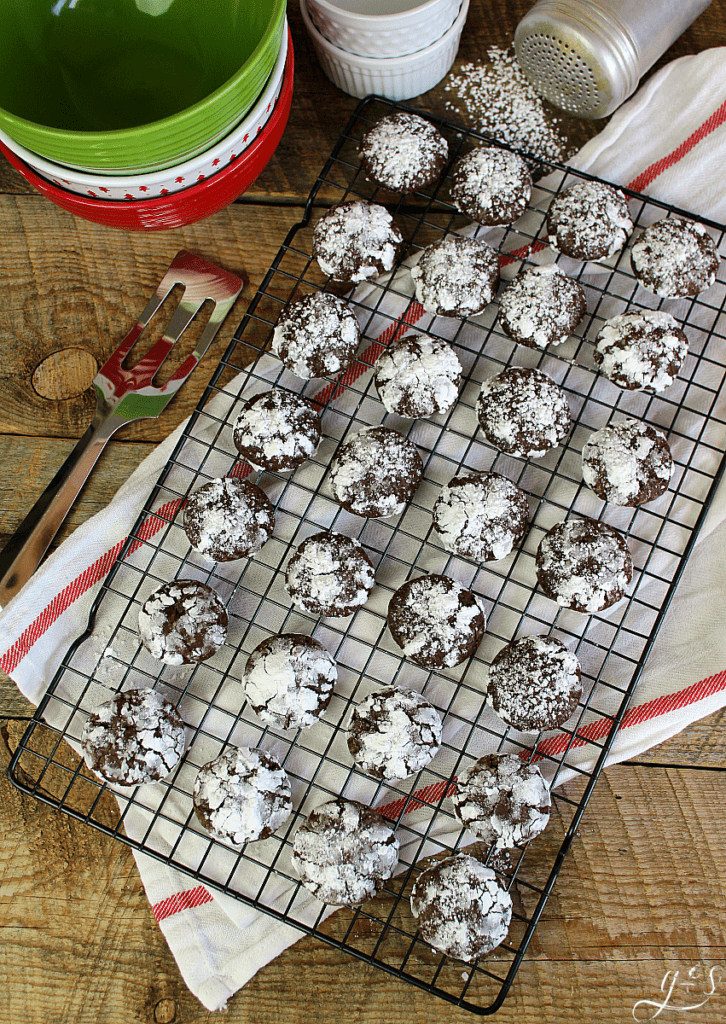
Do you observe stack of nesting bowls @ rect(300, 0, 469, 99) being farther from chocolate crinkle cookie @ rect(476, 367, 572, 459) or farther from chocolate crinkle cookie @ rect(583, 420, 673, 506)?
chocolate crinkle cookie @ rect(583, 420, 673, 506)

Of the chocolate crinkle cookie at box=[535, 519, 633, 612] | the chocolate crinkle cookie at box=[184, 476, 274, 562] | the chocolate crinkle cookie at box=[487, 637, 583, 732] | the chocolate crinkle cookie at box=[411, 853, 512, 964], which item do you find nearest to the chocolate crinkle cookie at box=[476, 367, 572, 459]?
the chocolate crinkle cookie at box=[535, 519, 633, 612]

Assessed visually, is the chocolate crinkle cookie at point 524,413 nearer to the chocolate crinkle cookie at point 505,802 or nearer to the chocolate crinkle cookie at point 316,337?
the chocolate crinkle cookie at point 316,337

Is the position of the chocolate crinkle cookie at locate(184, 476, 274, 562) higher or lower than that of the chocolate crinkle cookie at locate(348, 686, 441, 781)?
higher

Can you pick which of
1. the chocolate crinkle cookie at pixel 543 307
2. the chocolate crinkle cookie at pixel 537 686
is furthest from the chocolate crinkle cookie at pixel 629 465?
the chocolate crinkle cookie at pixel 537 686

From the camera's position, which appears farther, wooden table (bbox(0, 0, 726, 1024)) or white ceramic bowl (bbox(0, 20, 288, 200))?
wooden table (bbox(0, 0, 726, 1024))

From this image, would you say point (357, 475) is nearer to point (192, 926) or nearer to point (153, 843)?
point (153, 843)

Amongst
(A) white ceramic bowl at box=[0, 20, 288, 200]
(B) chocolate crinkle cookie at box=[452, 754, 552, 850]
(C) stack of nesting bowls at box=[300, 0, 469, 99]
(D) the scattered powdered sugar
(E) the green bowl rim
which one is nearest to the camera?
(E) the green bowl rim

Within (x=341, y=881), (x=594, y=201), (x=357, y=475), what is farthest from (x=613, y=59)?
(x=341, y=881)
